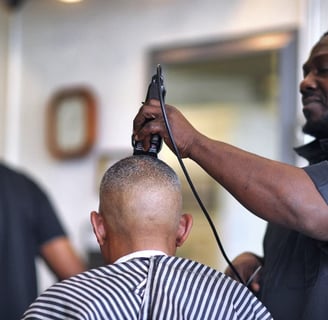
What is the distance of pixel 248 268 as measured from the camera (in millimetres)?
1779

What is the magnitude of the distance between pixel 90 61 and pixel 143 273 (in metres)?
2.61

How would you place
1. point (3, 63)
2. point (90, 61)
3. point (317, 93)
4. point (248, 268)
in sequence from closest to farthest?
point (317, 93), point (248, 268), point (90, 61), point (3, 63)

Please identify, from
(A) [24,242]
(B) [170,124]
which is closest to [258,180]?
(B) [170,124]

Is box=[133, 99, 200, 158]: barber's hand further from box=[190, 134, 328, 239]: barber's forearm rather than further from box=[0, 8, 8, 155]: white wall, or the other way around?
box=[0, 8, 8, 155]: white wall

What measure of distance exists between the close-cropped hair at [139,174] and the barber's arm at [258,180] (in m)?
0.06

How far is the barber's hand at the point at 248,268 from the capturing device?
1716mm

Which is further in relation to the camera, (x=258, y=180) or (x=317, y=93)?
(x=317, y=93)

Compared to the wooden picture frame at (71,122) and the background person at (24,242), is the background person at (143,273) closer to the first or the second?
the background person at (24,242)

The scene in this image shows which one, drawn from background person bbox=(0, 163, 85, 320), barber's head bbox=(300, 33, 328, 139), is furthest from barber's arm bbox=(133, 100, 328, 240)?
background person bbox=(0, 163, 85, 320)

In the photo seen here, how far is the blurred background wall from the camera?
133 inches

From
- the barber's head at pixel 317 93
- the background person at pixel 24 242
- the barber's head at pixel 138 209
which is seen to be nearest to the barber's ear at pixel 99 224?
the barber's head at pixel 138 209

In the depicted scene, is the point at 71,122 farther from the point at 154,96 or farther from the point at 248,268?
the point at 154,96

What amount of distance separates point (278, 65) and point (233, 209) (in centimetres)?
74

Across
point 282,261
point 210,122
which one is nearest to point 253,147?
point 210,122
